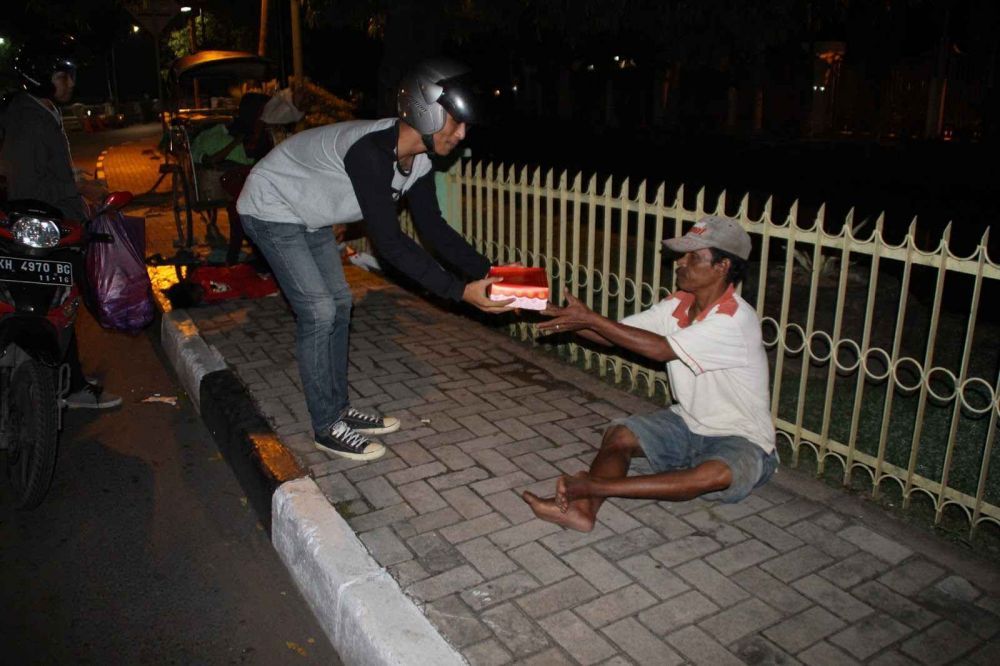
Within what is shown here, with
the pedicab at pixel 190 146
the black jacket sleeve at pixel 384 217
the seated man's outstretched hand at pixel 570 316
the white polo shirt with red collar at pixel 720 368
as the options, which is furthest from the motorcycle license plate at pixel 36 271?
the pedicab at pixel 190 146

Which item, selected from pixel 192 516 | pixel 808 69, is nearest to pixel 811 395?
pixel 192 516

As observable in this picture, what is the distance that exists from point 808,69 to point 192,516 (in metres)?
31.3

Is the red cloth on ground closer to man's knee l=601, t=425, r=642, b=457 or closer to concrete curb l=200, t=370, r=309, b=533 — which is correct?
concrete curb l=200, t=370, r=309, b=533

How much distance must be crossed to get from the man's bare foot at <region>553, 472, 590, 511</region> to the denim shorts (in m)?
0.50

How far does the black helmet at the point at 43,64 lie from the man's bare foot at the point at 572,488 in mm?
3777

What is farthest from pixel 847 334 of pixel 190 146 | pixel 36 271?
pixel 190 146

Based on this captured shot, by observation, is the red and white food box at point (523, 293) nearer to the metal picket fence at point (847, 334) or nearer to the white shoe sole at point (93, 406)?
the metal picket fence at point (847, 334)

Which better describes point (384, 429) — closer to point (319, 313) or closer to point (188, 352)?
point (319, 313)

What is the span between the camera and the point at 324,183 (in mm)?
3959

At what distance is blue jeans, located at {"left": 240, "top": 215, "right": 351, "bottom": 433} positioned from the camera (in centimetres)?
408

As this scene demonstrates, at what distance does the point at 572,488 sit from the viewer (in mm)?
3473

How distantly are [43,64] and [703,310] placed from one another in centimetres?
398

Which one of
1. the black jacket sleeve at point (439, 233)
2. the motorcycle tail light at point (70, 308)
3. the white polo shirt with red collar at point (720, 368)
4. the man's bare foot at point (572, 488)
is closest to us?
the man's bare foot at point (572, 488)

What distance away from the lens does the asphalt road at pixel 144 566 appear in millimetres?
3227
